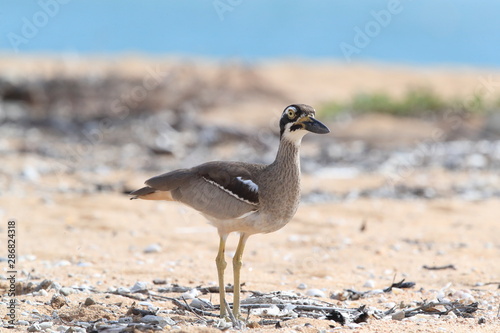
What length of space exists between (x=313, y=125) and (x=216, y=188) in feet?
2.60

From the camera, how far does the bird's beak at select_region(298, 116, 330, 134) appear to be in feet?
15.4

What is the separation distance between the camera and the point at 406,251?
738 centimetres

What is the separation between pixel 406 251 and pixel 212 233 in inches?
83.9

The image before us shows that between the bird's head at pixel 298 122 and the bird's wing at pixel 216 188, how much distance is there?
34 centimetres

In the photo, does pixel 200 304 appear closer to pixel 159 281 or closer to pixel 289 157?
pixel 159 281

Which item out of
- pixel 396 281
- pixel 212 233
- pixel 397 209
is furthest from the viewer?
pixel 397 209

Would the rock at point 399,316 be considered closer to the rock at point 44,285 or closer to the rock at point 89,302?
the rock at point 89,302

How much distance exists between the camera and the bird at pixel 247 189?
480 centimetres

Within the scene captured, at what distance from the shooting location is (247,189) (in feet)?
15.9

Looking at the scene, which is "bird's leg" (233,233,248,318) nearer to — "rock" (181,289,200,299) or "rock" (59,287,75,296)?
"rock" (181,289,200,299)

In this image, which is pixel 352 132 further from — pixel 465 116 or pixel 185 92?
pixel 185 92

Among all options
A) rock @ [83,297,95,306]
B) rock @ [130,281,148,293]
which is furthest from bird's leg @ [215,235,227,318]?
rock @ [83,297,95,306]

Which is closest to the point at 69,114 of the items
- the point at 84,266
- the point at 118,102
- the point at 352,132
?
the point at 118,102

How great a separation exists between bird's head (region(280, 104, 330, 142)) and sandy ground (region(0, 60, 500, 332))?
48.5 inches
